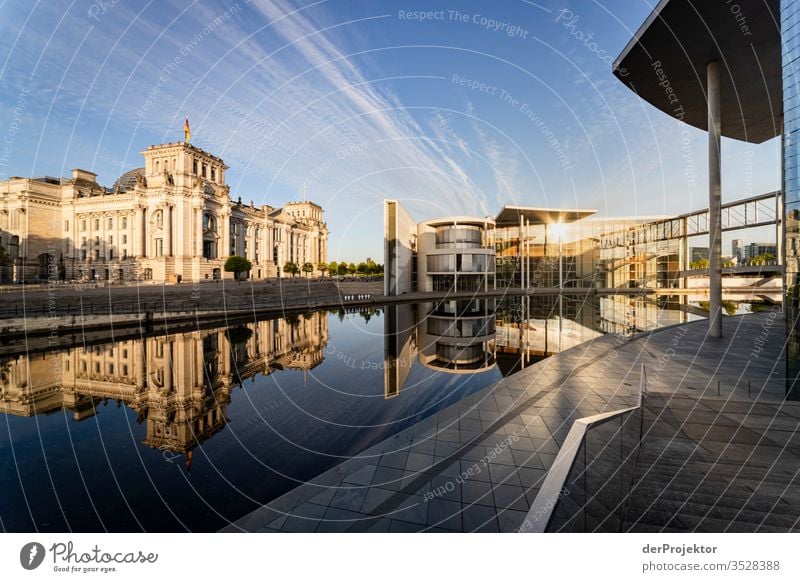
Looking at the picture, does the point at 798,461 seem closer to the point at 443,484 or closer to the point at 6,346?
the point at 443,484

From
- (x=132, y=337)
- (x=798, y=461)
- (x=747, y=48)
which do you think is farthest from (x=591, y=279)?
(x=132, y=337)

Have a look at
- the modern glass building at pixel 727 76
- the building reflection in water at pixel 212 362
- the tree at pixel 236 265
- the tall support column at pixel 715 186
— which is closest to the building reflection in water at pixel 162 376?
the building reflection in water at pixel 212 362

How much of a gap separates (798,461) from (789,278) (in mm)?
4462

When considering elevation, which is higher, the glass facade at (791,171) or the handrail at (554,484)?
the glass facade at (791,171)

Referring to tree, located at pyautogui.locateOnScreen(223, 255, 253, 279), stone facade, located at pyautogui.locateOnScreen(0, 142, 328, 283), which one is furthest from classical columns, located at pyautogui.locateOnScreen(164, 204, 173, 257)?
tree, located at pyautogui.locateOnScreen(223, 255, 253, 279)

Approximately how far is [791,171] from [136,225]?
5839cm

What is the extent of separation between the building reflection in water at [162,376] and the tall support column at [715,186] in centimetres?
1566

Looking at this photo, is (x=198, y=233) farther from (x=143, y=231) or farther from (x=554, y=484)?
(x=554, y=484)

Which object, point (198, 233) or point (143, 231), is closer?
point (198, 233)

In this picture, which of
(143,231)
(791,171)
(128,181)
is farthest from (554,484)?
(128,181)

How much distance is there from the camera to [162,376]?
10.2 metres
